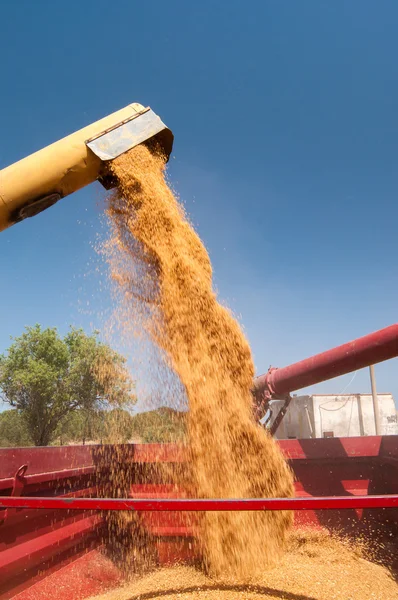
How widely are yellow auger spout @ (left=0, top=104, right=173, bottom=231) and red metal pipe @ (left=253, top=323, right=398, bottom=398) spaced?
2.34 meters

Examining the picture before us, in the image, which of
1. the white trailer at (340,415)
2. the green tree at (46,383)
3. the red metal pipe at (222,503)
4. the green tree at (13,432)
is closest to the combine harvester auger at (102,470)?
the red metal pipe at (222,503)

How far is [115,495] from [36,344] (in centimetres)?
2174

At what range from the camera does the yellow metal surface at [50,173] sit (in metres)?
2.45

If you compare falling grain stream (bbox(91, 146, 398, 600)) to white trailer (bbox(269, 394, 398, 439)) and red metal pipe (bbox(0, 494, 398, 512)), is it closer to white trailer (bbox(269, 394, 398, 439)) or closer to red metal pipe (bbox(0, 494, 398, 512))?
red metal pipe (bbox(0, 494, 398, 512))

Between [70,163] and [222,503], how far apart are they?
2164mm

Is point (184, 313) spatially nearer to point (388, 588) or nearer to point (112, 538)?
point (112, 538)

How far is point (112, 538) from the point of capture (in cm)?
334

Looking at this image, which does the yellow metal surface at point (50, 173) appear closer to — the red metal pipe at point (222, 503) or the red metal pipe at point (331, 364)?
the red metal pipe at point (222, 503)

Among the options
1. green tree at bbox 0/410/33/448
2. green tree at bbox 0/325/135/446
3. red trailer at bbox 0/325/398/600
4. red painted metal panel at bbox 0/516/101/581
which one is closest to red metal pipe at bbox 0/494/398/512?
red trailer at bbox 0/325/398/600

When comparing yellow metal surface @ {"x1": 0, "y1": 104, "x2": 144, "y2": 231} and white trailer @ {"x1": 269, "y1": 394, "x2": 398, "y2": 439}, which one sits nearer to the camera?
yellow metal surface @ {"x1": 0, "y1": 104, "x2": 144, "y2": 231}

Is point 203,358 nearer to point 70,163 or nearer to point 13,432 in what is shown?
point 70,163

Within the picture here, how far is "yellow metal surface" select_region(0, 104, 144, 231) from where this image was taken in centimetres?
245

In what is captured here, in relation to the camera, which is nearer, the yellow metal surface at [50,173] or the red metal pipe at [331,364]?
the yellow metal surface at [50,173]

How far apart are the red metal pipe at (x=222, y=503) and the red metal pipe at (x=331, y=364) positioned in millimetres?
1930
